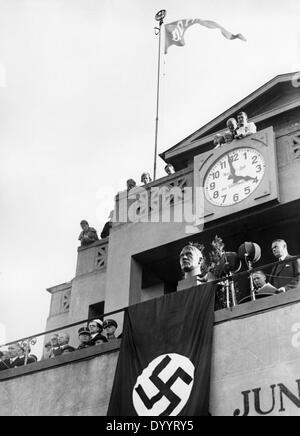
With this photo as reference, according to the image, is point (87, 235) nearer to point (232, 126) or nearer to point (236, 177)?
point (236, 177)

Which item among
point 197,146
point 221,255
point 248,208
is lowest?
point 221,255

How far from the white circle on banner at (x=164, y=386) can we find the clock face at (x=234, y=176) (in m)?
5.35

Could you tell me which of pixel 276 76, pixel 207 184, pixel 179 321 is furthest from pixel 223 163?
pixel 179 321

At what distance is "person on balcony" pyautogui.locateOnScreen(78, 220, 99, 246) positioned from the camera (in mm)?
24062

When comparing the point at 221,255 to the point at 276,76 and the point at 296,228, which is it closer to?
the point at 296,228

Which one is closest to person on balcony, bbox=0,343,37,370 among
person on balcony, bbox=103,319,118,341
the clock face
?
person on balcony, bbox=103,319,118,341

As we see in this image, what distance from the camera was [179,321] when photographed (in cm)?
1656

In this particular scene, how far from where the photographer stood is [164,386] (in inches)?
618

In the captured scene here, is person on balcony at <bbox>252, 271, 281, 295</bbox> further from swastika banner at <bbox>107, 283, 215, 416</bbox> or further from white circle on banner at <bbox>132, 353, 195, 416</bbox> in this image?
white circle on banner at <bbox>132, 353, 195, 416</bbox>

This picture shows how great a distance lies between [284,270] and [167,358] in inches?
123

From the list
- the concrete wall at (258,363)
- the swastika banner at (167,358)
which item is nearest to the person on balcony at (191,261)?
the swastika banner at (167,358)

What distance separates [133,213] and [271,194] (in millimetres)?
4406

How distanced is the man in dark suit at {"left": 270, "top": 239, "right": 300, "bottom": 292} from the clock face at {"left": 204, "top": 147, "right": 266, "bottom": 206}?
2.97 metres
